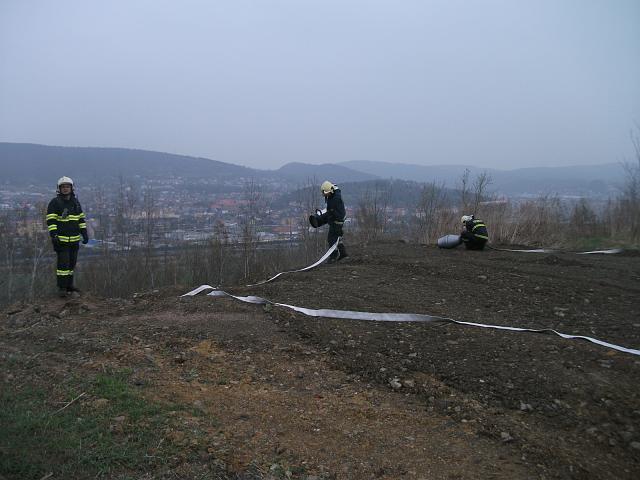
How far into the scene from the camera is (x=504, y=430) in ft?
11.4

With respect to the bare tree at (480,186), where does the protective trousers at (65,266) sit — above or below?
below

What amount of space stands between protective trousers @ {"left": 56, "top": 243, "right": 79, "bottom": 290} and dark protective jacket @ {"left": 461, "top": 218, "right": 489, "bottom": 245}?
7.56 metres

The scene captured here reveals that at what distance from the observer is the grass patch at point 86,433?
3.03 m

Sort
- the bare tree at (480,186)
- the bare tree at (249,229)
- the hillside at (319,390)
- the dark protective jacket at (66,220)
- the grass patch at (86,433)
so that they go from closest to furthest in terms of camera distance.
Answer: the grass patch at (86,433), the hillside at (319,390), the dark protective jacket at (66,220), the bare tree at (480,186), the bare tree at (249,229)

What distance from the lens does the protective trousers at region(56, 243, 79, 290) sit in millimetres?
7508

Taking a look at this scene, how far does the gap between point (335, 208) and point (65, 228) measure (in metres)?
4.67

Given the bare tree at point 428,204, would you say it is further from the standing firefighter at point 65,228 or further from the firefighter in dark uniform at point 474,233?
the standing firefighter at point 65,228

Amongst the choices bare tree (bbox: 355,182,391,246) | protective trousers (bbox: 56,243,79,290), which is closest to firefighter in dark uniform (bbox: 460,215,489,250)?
protective trousers (bbox: 56,243,79,290)

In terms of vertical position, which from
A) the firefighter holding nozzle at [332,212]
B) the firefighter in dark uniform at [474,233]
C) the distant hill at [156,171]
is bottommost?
the firefighter in dark uniform at [474,233]

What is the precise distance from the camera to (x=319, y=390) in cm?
414

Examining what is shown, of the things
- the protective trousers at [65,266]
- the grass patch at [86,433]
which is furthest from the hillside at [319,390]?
the protective trousers at [65,266]

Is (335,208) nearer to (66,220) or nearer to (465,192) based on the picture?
(66,220)

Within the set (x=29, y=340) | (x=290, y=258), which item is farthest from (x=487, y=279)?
(x=290, y=258)

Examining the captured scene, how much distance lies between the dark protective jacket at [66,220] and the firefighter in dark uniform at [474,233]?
730 cm
